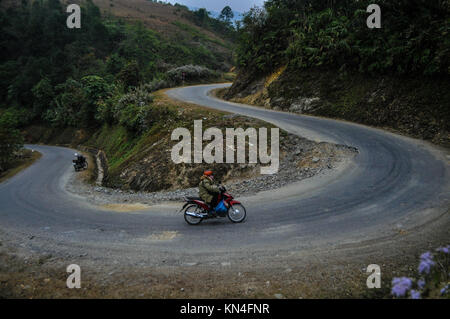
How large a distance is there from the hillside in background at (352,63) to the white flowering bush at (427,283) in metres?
11.5

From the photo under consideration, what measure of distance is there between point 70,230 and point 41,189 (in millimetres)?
10338

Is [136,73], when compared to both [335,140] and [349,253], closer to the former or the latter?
[335,140]

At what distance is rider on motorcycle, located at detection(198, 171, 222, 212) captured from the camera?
7.99 m

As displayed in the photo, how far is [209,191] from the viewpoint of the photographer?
8.06 metres

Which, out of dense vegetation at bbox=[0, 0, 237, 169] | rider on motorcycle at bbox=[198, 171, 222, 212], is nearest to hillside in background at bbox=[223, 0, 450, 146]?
dense vegetation at bbox=[0, 0, 237, 169]

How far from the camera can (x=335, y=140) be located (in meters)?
14.0

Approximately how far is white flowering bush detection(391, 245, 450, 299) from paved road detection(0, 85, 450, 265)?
1864 mm

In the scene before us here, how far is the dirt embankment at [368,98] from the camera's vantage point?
13.9 metres

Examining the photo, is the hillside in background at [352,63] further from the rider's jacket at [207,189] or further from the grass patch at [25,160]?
the grass patch at [25,160]

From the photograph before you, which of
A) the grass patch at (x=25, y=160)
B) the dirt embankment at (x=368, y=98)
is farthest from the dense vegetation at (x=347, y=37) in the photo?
the grass patch at (x=25, y=160)
